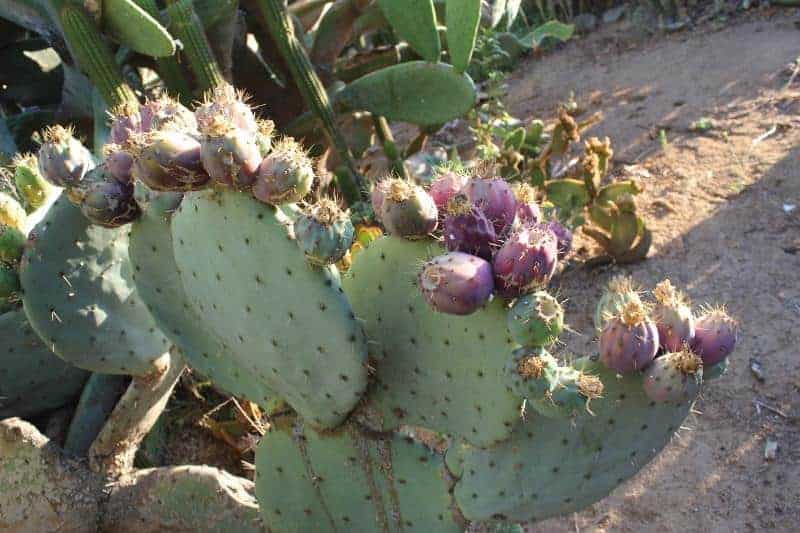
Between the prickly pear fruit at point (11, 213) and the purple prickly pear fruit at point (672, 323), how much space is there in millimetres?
1469

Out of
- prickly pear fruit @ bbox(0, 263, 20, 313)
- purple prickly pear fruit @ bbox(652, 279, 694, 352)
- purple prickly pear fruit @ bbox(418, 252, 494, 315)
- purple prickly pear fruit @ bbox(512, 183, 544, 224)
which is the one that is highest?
purple prickly pear fruit @ bbox(418, 252, 494, 315)

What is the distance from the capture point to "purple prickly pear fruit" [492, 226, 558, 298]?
128cm

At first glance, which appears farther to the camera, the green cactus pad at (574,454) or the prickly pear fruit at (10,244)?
the prickly pear fruit at (10,244)

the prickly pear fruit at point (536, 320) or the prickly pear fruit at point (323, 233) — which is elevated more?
the prickly pear fruit at point (323, 233)

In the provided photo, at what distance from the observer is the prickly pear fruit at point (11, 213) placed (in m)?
1.87

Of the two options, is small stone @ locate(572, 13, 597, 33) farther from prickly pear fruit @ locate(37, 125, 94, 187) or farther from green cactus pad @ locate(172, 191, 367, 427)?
green cactus pad @ locate(172, 191, 367, 427)

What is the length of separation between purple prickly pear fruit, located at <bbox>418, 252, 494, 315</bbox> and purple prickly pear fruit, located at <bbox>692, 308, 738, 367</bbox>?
0.39 metres

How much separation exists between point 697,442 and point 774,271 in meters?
0.99

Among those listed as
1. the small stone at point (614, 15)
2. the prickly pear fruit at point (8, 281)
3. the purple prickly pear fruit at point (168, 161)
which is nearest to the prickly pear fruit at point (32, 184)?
the prickly pear fruit at point (8, 281)

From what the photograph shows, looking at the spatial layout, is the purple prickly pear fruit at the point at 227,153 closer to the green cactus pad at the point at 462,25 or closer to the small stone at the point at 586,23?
the green cactus pad at the point at 462,25

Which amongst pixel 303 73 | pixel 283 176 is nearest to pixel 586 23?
pixel 303 73

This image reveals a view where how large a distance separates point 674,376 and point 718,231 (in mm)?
2394

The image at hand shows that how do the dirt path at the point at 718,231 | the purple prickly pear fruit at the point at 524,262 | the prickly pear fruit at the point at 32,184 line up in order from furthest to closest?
the dirt path at the point at 718,231 → the prickly pear fruit at the point at 32,184 → the purple prickly pear fruit at the point at 524,262

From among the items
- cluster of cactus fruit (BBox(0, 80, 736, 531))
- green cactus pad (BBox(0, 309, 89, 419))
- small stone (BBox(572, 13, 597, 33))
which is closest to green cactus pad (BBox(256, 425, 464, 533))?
cluster of cactus fruit (BBox(0, 80, 736, 531))
